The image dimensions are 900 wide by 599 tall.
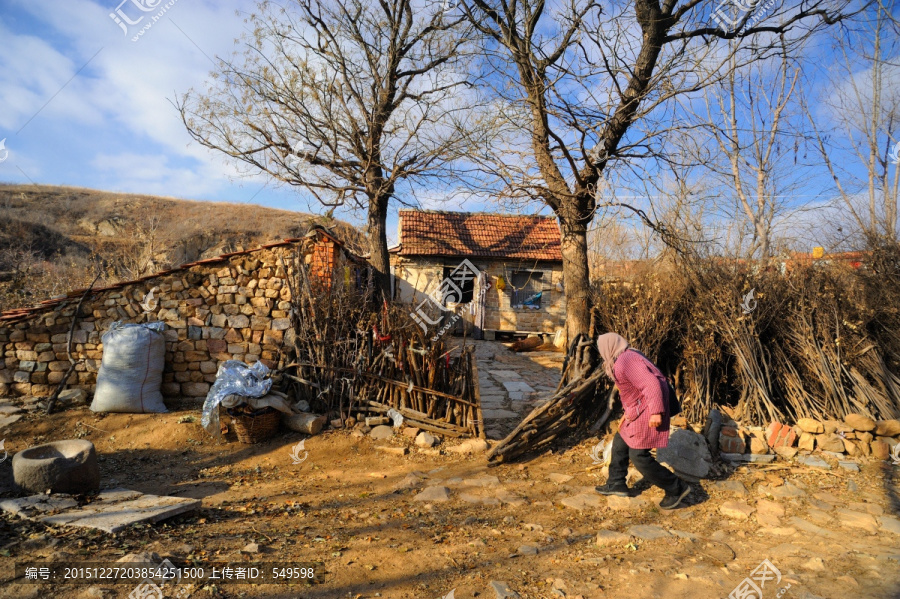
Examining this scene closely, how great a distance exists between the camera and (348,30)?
10.5 metres

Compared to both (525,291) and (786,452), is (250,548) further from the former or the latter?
(525,291)

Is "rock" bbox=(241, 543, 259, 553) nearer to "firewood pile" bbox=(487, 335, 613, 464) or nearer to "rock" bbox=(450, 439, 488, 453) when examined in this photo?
"firewood pile" bbox=(487, 335, 613, 464)

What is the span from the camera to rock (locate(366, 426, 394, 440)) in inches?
236

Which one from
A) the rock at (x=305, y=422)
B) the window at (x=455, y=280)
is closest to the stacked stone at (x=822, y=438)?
the rock at (x=305, y=422)

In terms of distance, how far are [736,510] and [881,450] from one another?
2.15 m

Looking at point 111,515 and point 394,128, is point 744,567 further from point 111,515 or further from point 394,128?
point 394,128

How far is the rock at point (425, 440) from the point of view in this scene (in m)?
5.79

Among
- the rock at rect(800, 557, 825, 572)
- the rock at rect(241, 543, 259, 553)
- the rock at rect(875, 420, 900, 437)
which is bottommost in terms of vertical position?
the rock at rect(800, 557, 825, 572)

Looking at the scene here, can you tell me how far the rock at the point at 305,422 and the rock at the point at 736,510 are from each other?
4.37m

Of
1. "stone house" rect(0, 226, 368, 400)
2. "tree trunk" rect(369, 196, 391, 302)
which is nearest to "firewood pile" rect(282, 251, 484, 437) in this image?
"stone house" rect(0, 226, 368, 400)

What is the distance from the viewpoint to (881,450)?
15.8 ft

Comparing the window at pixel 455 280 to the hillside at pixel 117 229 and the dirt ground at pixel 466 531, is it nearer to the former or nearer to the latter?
the hillside at pixel 117 229

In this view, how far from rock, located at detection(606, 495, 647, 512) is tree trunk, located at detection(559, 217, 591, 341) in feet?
7.97

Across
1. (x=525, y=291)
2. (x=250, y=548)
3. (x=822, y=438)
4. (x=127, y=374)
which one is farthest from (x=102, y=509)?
(x=525, y=291)
